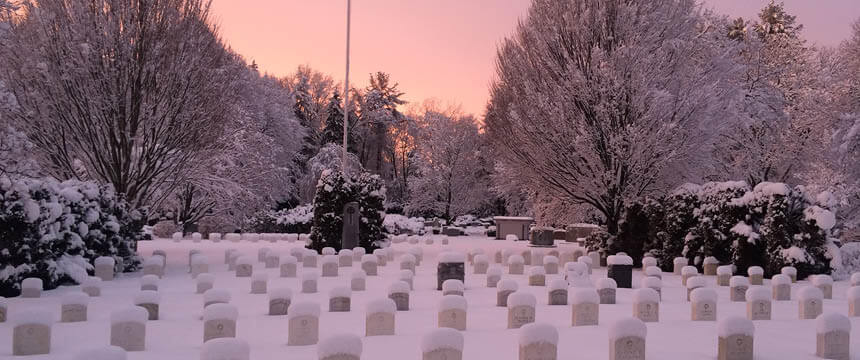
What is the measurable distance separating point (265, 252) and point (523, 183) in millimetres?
9141

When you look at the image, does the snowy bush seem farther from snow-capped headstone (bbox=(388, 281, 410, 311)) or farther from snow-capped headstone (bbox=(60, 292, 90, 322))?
snow-capped headstone (bbox=(388, 281, 410, 311))

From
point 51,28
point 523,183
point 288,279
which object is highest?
point 51,28

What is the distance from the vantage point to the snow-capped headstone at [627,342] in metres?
6.87

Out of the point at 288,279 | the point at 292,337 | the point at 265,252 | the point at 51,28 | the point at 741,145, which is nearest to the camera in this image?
the point at 292,337

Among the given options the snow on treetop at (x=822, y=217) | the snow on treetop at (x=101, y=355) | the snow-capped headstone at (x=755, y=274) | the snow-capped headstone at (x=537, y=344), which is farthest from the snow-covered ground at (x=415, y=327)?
the snow on treetop at (x=822, y=217)

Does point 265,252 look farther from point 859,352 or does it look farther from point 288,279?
point 859,352

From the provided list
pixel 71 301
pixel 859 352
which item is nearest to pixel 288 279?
pixel 71 301

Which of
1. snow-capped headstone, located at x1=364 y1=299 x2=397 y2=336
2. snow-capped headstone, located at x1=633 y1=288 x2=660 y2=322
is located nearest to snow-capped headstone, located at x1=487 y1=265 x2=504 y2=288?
snow-capped headstone, located at x1=633 y1=288 x2=660 y2=322

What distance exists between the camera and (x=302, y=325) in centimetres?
788

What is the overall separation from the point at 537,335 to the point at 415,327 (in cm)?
281

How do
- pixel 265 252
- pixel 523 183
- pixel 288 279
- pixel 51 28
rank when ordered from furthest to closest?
1. pixel 523 183
2. pixel 265 252
3. pixel 51 28
4. pixel 288 279

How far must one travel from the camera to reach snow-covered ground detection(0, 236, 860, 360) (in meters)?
7.48

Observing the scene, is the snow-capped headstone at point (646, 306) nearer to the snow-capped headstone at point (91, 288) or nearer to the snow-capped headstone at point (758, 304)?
the snow-capped headstone at point (758, 304)

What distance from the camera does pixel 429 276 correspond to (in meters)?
15.9
